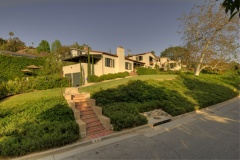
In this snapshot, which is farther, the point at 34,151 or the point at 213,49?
the point at 213,49

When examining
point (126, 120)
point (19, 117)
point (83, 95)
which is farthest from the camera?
point (83, 95)

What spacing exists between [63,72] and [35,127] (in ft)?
63.7

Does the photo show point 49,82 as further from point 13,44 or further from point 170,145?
point 13,44

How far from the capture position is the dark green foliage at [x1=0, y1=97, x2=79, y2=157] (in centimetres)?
498

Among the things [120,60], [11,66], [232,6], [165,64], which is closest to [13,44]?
[11,66]

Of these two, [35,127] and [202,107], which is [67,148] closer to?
[35,127]

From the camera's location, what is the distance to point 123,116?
7590 mm

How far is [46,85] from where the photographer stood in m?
13.9

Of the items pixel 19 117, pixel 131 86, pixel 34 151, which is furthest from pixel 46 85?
pixel 34 151

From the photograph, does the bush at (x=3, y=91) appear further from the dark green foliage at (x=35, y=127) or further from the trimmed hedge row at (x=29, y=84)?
the dark green foliage at (x=35, y=127)

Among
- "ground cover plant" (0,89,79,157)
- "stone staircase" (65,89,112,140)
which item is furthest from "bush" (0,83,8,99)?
"stone staircase" (65,89,112,140)

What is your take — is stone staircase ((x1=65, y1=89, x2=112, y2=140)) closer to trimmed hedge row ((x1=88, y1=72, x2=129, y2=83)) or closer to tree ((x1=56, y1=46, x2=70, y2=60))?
trimmed hedge row ((x1=88, y1=72, x2=129, y2=83))

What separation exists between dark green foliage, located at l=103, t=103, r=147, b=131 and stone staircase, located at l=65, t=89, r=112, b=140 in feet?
1.35

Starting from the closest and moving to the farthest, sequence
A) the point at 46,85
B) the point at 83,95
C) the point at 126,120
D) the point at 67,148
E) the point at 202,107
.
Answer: the point at 67,148
the point at 126,120
the point at 83,95
the point at 202,107
the point at 46,85
